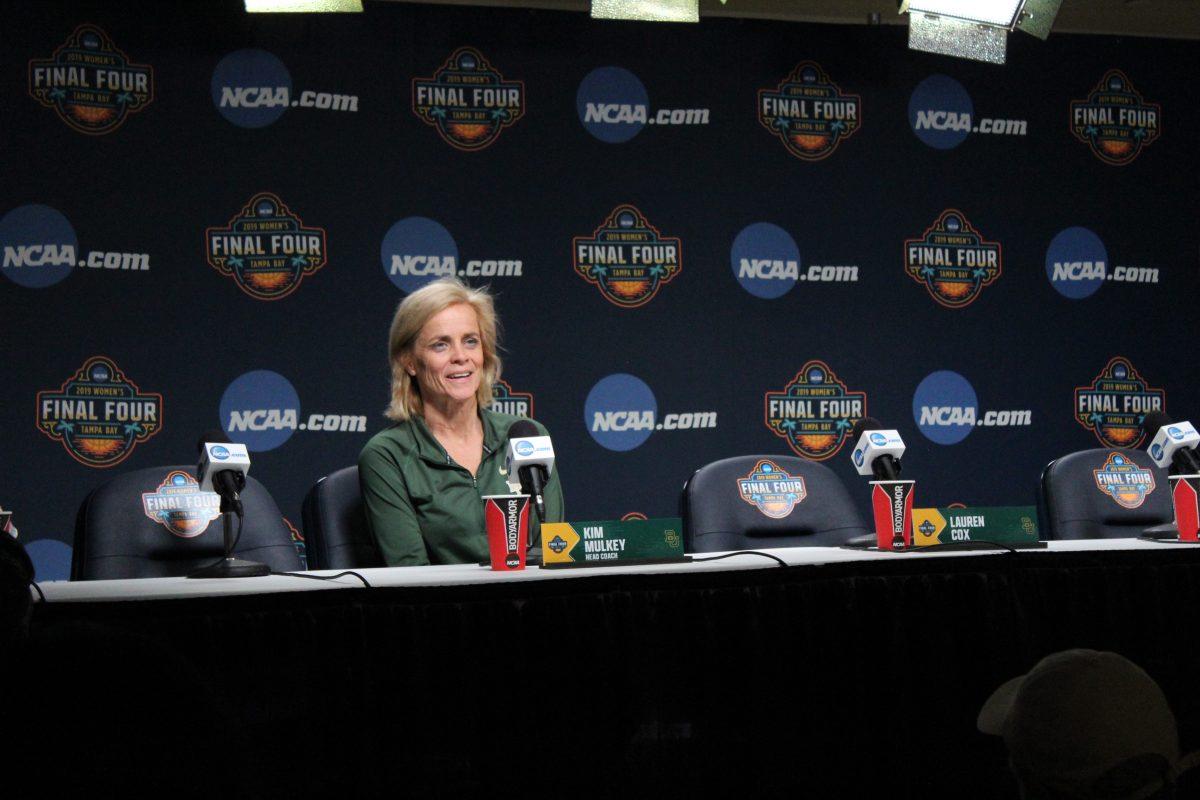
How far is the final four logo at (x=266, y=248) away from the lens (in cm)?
426

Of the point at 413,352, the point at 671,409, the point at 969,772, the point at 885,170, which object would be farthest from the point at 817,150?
the point at 969,772

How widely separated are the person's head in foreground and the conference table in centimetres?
84

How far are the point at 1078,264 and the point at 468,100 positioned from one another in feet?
8.28

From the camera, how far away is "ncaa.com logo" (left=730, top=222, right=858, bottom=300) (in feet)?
15.1

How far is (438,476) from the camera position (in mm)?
3037

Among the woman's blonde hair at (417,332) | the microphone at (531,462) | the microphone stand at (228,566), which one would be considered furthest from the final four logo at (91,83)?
the microphone at (531,462)

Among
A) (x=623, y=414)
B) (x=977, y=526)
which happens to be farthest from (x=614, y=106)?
(x=977, y=526)

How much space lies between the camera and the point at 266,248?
4.29 m

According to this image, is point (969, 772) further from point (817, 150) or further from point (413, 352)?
point (817, 150)

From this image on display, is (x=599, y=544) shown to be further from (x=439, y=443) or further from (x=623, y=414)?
(x=623, y=414)

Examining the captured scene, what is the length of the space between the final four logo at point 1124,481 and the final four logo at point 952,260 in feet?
4.53

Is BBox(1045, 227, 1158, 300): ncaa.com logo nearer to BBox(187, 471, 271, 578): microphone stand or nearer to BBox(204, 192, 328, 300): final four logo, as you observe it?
BBox(204, 192, 328, 300): final four logo

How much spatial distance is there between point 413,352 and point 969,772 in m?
1.78

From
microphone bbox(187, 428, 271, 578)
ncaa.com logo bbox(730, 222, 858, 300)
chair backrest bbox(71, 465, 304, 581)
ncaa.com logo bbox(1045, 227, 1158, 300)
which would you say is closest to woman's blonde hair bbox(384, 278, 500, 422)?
chair backrest bbox(71, 465, 304, 581)
